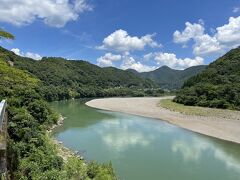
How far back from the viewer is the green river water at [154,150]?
27609 mm

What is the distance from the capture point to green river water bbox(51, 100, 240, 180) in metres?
27.6

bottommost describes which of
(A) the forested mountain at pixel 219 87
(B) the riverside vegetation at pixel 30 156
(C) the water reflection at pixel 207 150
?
(C) the water reflection at pixel 207 150

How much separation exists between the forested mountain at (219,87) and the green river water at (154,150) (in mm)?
33221

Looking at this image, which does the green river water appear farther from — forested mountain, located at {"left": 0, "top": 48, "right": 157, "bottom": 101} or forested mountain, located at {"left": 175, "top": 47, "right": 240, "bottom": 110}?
forested mountain, located at {"left": 0, "top": 48, "right": 157, "bottom": 101}

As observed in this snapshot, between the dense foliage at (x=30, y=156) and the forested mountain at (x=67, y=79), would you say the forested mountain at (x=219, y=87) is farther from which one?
the dense foliage at (x=30, y=156)

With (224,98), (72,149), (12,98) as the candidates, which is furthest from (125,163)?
(224,98)

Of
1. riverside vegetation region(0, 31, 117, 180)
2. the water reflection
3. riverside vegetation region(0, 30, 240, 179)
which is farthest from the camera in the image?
the water reflection

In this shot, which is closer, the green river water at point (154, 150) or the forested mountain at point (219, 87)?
the green river water at point (154, 150)

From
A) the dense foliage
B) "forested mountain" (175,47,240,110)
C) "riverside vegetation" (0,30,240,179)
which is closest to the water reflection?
the dense foliage

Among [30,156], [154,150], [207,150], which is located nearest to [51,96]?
[154,150]

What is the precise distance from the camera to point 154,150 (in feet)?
117

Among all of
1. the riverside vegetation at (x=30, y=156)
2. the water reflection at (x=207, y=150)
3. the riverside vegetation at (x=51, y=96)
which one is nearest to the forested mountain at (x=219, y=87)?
the riverside vegetation at (x=51, y=96)

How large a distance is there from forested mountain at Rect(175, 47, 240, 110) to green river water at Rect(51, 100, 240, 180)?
33221 millimetres

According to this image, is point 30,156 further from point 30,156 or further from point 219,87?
point 219,87
